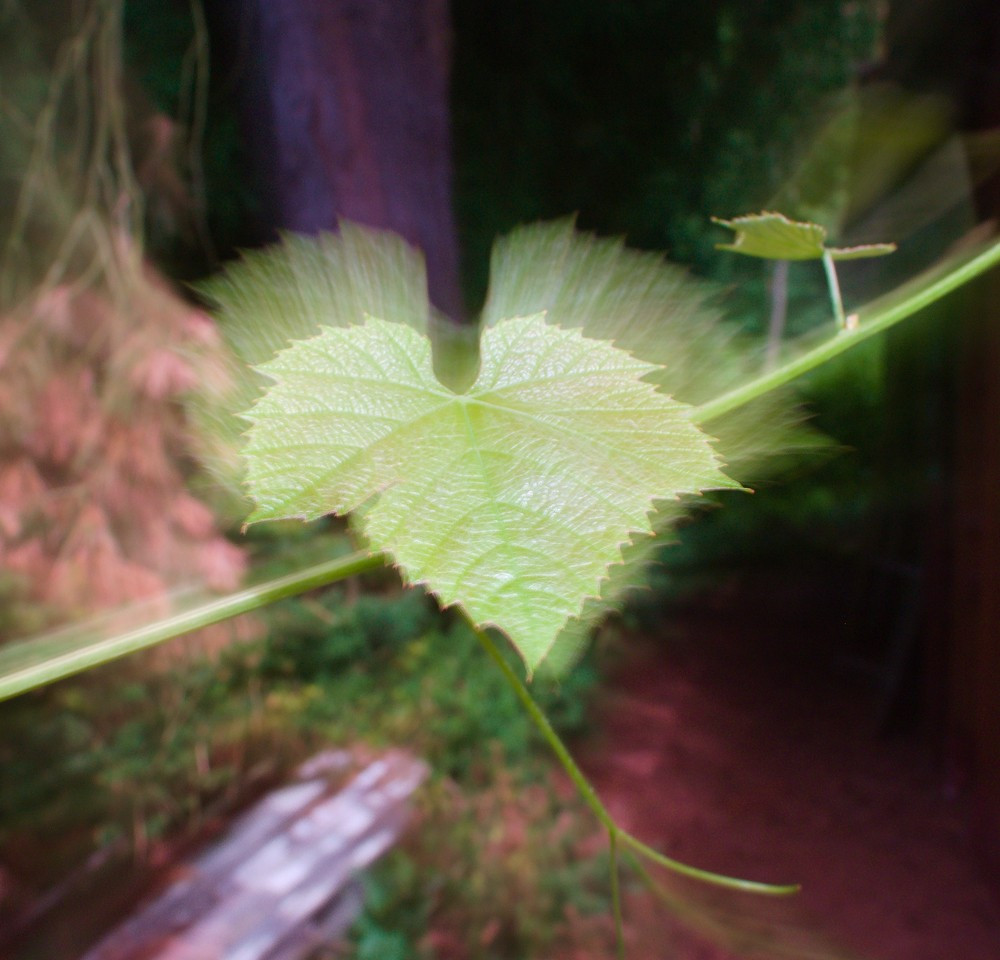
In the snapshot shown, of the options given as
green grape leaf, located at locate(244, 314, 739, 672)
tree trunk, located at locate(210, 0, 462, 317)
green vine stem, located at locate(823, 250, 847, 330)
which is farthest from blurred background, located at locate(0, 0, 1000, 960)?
green grape leaf, located at locate(244, 314, 739, 672)

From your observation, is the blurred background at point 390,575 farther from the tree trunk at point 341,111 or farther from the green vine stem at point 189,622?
the green vine stem at point 189,622

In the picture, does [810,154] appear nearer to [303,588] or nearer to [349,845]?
[303,588]

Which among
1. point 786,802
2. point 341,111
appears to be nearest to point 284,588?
point 341,111

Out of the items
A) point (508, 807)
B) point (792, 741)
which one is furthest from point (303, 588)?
point (792, 741)

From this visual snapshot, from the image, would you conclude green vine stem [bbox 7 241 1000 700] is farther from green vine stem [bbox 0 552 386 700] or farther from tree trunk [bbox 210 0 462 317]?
tree trunk [bbox 210 0 462 317]

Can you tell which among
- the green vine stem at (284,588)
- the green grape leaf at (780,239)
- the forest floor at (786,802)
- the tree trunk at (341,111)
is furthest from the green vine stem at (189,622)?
the forest floor at (786,802)

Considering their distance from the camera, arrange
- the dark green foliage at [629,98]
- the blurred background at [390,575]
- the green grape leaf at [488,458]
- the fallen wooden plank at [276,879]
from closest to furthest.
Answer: the green grape leaf at [488,458] < the fallen wooden plank at [276,879] < the blurred background at [390,575] < the dark green foliage at [629,98]

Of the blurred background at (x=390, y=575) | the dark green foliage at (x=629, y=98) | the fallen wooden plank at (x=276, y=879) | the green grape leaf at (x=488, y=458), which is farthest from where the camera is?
the dark green foliage at (x=629, y=98)
